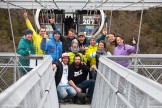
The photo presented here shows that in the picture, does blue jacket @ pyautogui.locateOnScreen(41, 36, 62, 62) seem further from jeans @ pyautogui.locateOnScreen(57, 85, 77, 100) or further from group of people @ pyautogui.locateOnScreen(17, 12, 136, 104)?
jeans @ pyautogui.locateOnScreen(57, 85, 77, 100)

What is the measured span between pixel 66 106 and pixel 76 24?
11.5 meters

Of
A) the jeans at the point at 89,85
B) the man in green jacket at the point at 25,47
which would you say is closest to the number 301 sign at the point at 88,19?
the man in green jacket at the point at 25,47

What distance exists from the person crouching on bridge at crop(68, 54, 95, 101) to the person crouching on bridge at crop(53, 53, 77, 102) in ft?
0.25

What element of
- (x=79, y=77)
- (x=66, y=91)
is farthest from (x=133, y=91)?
(x=79, y=77)

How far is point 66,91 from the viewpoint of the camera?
6922 mm

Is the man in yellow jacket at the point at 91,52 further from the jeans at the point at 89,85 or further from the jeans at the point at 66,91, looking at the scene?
the jeans at the point at 66,91

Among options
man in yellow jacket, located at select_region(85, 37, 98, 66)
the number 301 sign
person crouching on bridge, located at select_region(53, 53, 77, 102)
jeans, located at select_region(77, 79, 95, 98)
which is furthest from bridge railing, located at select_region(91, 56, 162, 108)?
the number 301 sign

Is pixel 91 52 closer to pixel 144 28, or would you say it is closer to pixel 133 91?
pixel 133 91

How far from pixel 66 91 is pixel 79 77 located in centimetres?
38

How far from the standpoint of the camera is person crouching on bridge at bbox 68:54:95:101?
6.89m

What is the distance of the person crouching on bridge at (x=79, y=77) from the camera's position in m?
6.89

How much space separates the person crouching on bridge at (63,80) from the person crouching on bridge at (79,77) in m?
0.08

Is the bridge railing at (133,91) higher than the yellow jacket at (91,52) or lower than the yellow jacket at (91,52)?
higher

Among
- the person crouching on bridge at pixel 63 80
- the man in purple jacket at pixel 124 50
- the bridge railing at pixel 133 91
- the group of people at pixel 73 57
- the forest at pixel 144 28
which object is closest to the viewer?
the bridge railing at pixel 133 91
